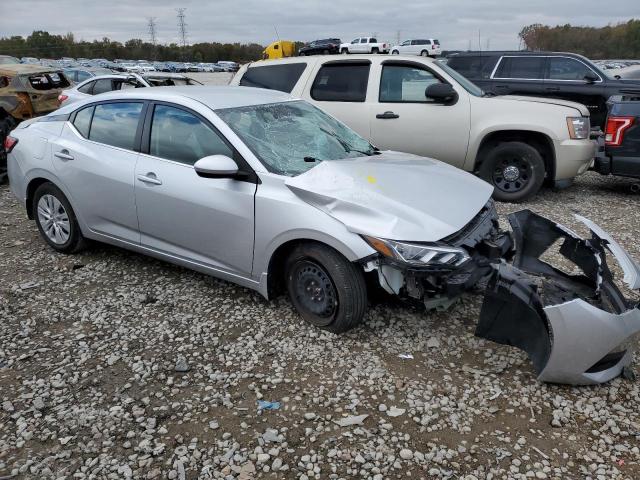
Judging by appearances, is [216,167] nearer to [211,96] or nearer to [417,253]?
[211,96]

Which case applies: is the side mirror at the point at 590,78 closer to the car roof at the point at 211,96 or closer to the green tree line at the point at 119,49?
the car roof at the point at 211,96

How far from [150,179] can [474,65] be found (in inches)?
318

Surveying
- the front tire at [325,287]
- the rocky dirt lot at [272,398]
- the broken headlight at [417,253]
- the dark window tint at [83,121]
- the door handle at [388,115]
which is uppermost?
the dark window tint at [83,121]

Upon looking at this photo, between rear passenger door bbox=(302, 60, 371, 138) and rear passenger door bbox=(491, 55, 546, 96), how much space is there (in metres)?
3.79

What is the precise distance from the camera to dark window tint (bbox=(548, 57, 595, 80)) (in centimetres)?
942

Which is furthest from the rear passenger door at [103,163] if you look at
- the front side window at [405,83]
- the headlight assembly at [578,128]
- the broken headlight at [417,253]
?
the headlight assembly at [578,128]

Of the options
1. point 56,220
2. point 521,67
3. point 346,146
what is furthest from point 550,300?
point 521,67

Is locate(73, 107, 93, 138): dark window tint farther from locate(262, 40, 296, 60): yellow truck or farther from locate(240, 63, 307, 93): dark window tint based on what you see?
locate(262, 40, 296, 60): yellow truck

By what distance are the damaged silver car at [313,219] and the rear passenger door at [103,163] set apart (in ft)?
0.05

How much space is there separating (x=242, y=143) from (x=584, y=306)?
2.45m

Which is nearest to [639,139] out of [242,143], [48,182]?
[242,143]

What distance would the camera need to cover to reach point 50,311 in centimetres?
404

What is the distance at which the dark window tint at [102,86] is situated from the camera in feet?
34.4

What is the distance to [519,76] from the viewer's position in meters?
9.76
